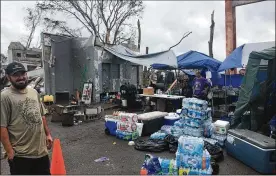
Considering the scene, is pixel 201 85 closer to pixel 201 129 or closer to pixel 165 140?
pixel 201 129

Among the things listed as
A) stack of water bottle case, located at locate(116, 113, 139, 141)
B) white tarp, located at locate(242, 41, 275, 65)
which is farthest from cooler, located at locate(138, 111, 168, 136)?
white tarp, located at locate(242, 41, 275, 65)

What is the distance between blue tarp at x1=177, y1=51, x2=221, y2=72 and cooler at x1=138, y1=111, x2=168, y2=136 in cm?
499

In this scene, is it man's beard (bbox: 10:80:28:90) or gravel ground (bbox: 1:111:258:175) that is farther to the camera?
gravel ground (bbox: 1:111:258:175)

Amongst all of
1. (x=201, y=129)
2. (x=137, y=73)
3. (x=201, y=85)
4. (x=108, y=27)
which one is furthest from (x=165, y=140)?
(x=108, y=27)

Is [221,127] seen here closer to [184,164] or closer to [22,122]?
[184,164]

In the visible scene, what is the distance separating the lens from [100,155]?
6.16 m

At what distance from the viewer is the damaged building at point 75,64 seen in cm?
1455

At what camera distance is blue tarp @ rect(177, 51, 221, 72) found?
12.2 meters

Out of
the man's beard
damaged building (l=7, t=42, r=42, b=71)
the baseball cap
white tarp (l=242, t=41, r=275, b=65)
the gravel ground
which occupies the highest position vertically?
damaged building (l=7, t=42, r=42, b=71)

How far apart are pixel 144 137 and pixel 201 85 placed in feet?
11.5

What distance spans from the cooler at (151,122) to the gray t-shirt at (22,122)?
15.2 feet

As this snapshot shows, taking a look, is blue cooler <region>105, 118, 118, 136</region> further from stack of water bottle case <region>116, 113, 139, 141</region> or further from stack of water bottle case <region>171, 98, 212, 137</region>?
stack of water bottle case <region>171, 98, 212, 137</region>

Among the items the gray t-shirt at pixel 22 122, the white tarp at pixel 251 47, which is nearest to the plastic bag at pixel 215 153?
the gray t-shirt at pixel 22 122

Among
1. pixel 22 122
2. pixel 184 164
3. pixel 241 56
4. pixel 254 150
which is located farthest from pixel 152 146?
pixel 241 56
